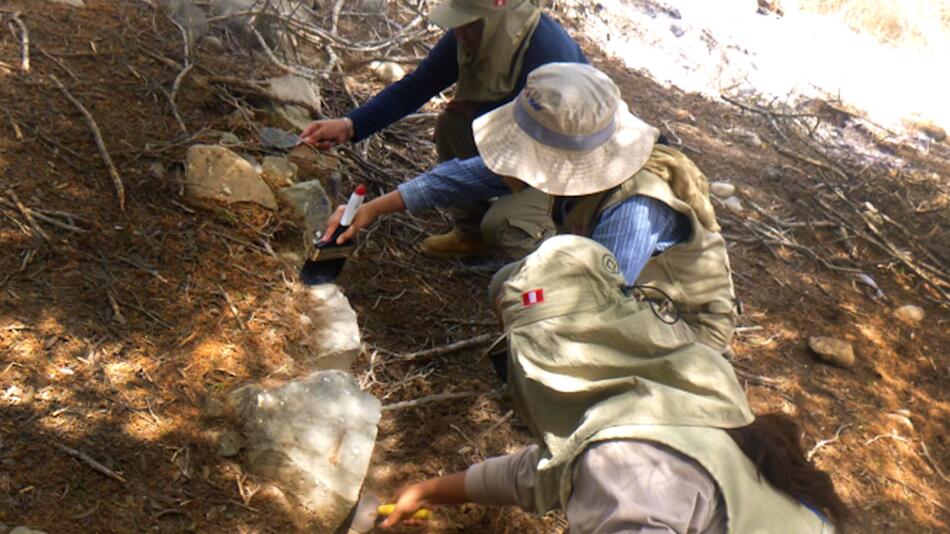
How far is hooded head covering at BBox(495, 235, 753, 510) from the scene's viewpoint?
1.69m

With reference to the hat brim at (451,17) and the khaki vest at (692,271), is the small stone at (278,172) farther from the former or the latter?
the khaki vest at (692,271)

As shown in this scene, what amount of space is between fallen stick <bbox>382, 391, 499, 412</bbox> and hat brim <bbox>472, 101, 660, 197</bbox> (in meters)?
1.06

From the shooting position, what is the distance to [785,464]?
170 cm

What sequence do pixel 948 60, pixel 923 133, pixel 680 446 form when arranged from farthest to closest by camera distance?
pixel 948 60, pixel 923 133, pixel 680 446

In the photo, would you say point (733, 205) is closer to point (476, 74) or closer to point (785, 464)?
point (476, 74)

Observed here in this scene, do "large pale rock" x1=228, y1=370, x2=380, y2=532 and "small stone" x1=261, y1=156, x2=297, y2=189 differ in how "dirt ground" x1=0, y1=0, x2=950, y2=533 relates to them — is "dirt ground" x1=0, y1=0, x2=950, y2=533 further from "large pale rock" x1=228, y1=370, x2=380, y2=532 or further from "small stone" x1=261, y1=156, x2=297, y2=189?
"small stone" x1=261, y1=156, x2=297, y2=189

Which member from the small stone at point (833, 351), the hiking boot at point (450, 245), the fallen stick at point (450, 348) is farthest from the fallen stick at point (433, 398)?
the small stone at point (833, 351)

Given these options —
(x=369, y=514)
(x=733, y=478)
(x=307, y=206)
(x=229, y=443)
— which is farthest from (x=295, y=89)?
(x=733, y=478)

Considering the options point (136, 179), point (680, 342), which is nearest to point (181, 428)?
point (136, 179)

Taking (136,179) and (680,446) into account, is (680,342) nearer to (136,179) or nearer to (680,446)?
(680,446)

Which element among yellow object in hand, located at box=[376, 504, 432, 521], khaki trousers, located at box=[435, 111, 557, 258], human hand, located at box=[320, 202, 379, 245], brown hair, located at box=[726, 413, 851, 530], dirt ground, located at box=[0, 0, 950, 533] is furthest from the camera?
khaki trousers, located at box=[435, 111, 557, 258]

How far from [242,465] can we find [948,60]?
11.3 m

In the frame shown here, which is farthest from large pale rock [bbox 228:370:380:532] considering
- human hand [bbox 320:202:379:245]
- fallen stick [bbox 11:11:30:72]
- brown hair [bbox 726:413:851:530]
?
fallen stick [bbox 11:11:30:72]

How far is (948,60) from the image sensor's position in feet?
34.4
